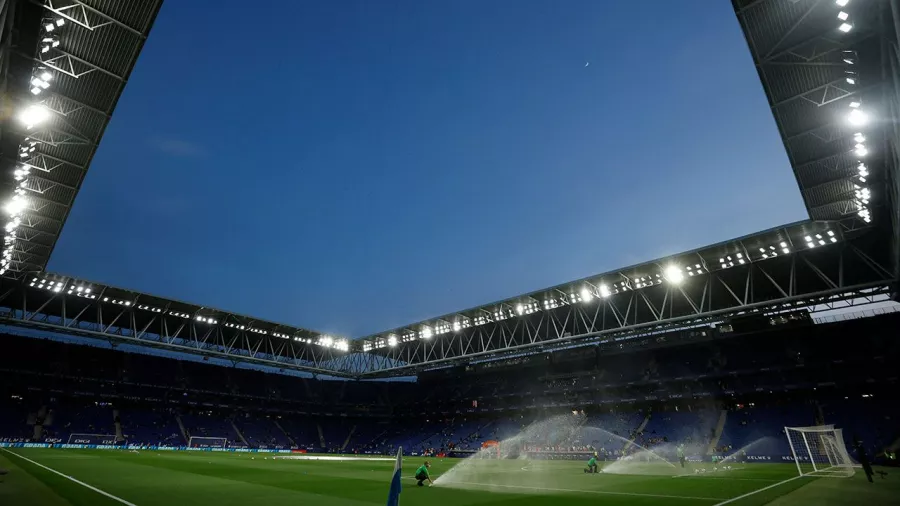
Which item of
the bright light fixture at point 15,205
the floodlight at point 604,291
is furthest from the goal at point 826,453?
the bright light fixture at point 15,205

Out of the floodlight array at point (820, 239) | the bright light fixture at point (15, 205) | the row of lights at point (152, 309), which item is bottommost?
the floodlight array at point (820, 239)

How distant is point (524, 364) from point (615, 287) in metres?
31.3

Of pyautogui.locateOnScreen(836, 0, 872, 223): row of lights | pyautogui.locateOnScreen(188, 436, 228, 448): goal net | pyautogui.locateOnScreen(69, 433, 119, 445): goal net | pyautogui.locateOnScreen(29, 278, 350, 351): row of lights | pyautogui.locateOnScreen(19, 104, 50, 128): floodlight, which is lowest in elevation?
pyautogui.locateOnScreen(188, 436, 228, 448): goal net

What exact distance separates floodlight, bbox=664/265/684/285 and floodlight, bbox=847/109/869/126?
18.4 meters

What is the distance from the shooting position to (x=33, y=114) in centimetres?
2186

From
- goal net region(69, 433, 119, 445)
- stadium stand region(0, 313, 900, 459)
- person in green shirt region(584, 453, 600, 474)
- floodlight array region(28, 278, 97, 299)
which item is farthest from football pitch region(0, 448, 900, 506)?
goal net region(69, 433, 119, 445)

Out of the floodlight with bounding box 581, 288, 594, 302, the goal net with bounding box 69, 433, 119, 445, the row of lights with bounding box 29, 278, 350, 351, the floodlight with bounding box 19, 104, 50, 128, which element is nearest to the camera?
the floodlight with bounding box 19, 104, 50, 128

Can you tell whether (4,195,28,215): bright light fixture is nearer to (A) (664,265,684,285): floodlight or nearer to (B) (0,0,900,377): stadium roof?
(B) (0,0,900,377): stadium roof

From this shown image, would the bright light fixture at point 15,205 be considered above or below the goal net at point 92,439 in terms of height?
above

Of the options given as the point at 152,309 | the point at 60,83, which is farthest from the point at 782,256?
the point at 152,309

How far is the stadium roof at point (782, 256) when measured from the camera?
1848 cm

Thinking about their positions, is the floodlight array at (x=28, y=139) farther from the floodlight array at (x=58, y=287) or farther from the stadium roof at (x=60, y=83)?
the floodlight array at (x=58, y=287)

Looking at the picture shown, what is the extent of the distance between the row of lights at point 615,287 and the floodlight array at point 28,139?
38.7 metres

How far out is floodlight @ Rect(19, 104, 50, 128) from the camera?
71.3ft
